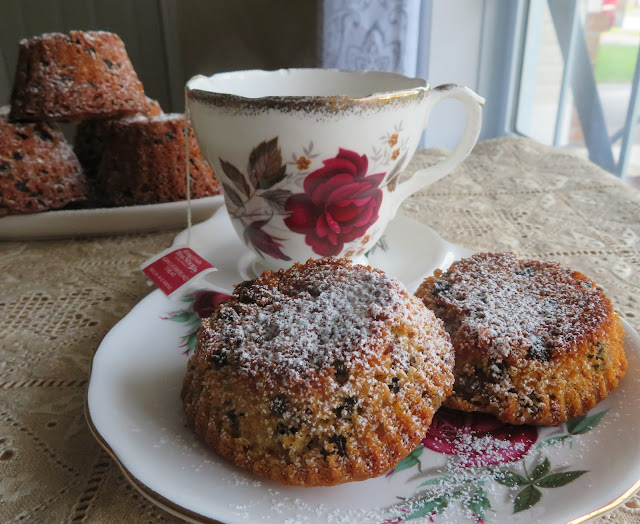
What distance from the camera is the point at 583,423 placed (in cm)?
58

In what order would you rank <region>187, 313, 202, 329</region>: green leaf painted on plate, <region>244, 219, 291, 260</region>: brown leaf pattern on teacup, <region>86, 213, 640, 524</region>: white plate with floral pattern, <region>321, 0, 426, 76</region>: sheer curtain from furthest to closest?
<region>321, 0, 426, 76</region>: sheer curtain, <region>244, 219, 291, 260</region>: brown leaf pattern on teacup, <region>187, 313, 202, 329</region>: green leaf painted on plate, <region>86, 213, 640, 524</region>: white plate with floral pattern

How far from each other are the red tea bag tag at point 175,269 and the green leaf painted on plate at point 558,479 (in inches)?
21.6

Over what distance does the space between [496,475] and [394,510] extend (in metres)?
0.11

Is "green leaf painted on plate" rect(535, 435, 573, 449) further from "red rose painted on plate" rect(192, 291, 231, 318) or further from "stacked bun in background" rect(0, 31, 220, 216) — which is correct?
"stacked bun in background" rect(0, 31, 220, 216)

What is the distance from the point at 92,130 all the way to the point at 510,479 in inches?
47.0

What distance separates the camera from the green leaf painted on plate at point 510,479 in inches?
20.0

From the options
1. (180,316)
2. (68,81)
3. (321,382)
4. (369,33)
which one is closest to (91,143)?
(68,81)

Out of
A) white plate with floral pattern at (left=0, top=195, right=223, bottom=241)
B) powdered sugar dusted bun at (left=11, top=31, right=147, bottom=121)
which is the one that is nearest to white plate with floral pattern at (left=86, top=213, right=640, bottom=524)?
white plate with floral pattern at (left=0, top=195, right=223, bottom=241)

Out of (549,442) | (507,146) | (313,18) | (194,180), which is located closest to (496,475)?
(549,442)

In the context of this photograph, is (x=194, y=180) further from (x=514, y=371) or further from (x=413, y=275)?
(x=514, y=371)

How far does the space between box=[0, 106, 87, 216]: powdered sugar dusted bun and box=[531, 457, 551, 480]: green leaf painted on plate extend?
1128 millimetres

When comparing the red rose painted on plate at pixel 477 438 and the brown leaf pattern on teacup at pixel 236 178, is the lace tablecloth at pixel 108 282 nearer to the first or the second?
the red rose painted on plate at pixel 477 438

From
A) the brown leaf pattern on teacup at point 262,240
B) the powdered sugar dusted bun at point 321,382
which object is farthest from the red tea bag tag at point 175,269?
the powdered sugar dusted bun at point 321,382

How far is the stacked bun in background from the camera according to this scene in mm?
1188
